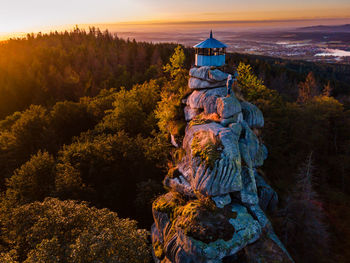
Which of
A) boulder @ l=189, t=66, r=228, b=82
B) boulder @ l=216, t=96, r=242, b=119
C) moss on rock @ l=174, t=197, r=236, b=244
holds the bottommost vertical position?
moss on rock @ l=174, t=197, r=236, b=244

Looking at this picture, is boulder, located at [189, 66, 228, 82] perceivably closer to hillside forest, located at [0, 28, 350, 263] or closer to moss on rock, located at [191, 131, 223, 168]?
hillside forest, located at [0, 28, 350, 263]

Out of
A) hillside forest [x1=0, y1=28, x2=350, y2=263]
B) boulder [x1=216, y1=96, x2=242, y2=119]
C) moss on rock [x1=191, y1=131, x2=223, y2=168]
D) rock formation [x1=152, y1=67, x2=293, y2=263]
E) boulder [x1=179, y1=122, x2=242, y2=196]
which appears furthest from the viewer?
boulder [x1=216, y1=96, x2=242, y2=119]

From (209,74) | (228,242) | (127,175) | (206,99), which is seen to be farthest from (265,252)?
(127,175)

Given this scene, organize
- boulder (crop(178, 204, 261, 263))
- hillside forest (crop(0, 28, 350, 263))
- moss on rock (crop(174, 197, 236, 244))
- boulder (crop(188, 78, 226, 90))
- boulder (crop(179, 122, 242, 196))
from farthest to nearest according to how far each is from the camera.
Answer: boulder (crop(188, 78, 226, 90)) → boulder (crop(179, 122, 242, 196)) → moss on rock (crop(174, 197, 236, 244)) → boulder (crop(178, 204, 261, 263)) → hillside forest (crop(0, 28, 350, 263))

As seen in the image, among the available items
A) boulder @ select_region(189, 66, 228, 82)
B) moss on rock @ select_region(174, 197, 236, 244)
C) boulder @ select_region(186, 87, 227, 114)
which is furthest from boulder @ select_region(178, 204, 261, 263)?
boulder @ select_region(189, 66, 228, 82)

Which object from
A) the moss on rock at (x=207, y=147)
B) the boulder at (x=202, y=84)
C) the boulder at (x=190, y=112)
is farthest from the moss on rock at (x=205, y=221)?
the boulder at (x=202, y=84)

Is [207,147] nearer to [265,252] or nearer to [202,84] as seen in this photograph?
[265,252]

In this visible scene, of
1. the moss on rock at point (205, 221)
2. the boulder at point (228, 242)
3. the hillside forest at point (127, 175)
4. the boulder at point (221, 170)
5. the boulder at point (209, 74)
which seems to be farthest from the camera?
the boulder at point (209, 74)

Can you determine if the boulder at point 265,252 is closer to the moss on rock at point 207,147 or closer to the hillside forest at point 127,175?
the moss on rock at point 207,147
